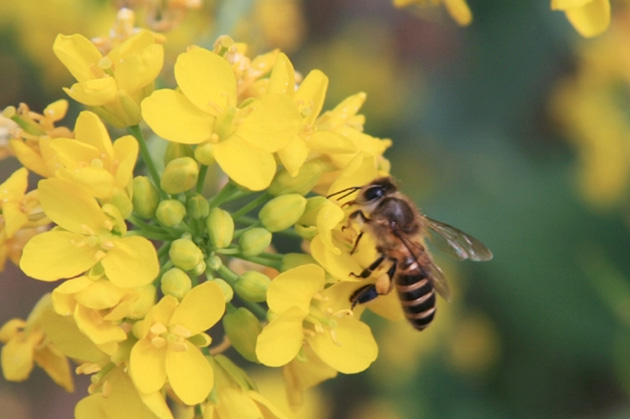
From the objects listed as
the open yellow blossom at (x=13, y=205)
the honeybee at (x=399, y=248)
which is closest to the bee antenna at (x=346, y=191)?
the honeybee at (x=399, y=248)

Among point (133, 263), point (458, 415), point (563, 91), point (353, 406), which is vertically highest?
point (133, 263)

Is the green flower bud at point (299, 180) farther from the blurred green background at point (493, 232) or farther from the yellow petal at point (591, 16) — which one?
the blurred green background at point (493, 232)

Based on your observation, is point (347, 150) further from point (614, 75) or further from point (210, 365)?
point (614, 75)

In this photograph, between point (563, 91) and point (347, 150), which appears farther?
point (563, 91)

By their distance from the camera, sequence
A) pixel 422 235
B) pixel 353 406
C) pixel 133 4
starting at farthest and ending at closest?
1. pixel 353 406
2. pixel 133 4
3. pixel 422 235

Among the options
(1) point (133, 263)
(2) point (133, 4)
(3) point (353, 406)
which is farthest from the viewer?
(3) point (353, 406)

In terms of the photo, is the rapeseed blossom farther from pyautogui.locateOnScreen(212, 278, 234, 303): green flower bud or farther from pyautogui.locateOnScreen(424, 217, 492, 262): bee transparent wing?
pyautogui.locateOnScreen(424, 217, 492, 262): bee transparent wing

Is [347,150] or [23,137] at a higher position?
[347,150]

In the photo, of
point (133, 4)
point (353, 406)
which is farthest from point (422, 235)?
point (353, 406)
